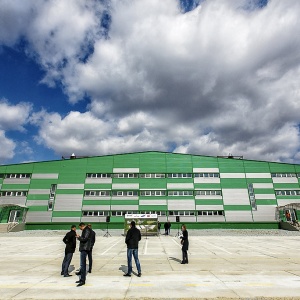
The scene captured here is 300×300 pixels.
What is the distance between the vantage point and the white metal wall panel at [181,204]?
4106 cm

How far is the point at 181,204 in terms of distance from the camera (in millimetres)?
41281

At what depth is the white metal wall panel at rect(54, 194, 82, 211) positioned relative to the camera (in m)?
41.1

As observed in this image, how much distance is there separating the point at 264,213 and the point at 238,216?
4.87 meters

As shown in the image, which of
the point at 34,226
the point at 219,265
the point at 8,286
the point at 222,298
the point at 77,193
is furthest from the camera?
the point at 77,193

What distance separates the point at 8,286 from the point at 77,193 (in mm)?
37465

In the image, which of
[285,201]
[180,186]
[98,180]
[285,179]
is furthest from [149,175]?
[285,179]

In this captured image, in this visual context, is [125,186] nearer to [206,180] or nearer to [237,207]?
[206,180]

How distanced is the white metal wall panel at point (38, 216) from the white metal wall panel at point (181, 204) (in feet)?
73.4

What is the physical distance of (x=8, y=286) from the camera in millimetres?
6383

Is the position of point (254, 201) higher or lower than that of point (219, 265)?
higher

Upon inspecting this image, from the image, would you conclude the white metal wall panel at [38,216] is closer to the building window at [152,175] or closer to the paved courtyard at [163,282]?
the building window at [152,175]

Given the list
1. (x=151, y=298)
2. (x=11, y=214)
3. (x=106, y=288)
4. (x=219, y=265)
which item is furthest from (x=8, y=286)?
(x=11, y=214)

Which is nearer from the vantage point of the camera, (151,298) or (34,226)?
(151,298)

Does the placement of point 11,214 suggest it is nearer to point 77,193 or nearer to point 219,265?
point 77,193
